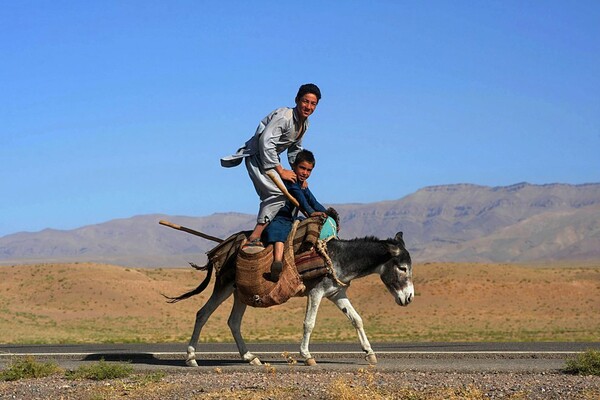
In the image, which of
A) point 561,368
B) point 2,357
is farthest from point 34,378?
point 561,368

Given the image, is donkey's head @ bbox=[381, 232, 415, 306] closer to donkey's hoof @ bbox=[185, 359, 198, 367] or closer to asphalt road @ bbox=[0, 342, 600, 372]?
asphalt road @ bbox=[0, 342, 600, 372]

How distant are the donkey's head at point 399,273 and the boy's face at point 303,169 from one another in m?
1.47

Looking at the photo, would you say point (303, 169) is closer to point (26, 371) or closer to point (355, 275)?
point (355, 275)

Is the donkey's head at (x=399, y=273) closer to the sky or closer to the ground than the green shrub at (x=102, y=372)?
closer to the sky

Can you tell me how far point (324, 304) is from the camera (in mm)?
53844

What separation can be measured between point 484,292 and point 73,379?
4340 cm

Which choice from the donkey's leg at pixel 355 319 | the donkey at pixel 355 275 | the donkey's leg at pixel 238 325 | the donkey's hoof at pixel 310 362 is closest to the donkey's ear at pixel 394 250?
the donkey at pixel 355 275

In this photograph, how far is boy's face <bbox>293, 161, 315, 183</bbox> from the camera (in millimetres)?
13797

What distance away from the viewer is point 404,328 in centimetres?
3959

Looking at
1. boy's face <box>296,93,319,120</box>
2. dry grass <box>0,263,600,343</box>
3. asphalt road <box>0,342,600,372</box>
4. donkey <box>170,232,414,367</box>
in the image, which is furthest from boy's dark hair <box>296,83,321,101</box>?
dry grass <box>0,263,600,343</box>

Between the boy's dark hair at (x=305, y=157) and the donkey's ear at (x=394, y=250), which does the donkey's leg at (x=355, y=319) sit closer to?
the donkey's ear at (x=394, y=250)

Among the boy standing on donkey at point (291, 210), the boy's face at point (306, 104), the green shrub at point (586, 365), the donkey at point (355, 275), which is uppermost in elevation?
the boy's face at point (306, 104)

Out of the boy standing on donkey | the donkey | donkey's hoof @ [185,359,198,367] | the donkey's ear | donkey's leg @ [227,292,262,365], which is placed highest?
the boy standing on donkey

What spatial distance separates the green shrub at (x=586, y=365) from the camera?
12.0 m
